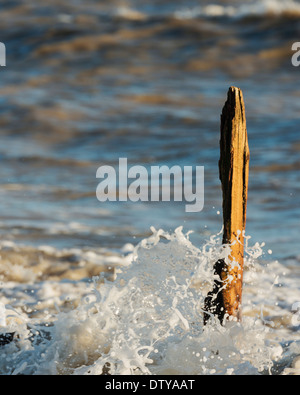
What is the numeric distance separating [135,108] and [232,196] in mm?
8191

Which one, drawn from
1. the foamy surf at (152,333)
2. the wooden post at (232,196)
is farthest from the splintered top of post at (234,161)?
the foamy surf at (152,333)

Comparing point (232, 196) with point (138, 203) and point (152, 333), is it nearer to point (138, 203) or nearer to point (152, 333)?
point (152, 333)

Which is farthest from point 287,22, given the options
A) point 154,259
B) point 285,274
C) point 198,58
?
point 154,259

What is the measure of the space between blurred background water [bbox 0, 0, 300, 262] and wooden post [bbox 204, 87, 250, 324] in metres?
2.53

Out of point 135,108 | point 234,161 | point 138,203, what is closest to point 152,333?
point 234,161

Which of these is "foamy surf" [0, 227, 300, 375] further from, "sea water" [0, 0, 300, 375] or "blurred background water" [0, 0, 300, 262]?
"blurred background water" [0, 0, 300, 262]

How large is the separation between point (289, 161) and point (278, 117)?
2191 mm

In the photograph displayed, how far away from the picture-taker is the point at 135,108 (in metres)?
10.4

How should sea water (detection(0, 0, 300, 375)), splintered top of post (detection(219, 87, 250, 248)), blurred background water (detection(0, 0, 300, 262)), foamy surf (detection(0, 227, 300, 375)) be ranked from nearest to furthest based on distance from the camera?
splintered top of post (detection(219, 87, 250, 248)) → foamy surf (detection(0, 227, 300, 375)) → sea water (detection(0, 0, 300, 375)) → blurred background water (detection(0, 0, 300, 262))

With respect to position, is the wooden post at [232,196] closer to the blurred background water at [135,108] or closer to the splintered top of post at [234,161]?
the splintered top of post at [234,161]

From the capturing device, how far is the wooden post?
2.36 metres

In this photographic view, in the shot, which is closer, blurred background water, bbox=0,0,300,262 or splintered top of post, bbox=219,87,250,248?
splintered top of post, bbox=219,87,250,248

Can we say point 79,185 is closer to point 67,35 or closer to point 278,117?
point 278,117

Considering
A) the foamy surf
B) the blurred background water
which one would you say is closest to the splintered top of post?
the foamy surf
